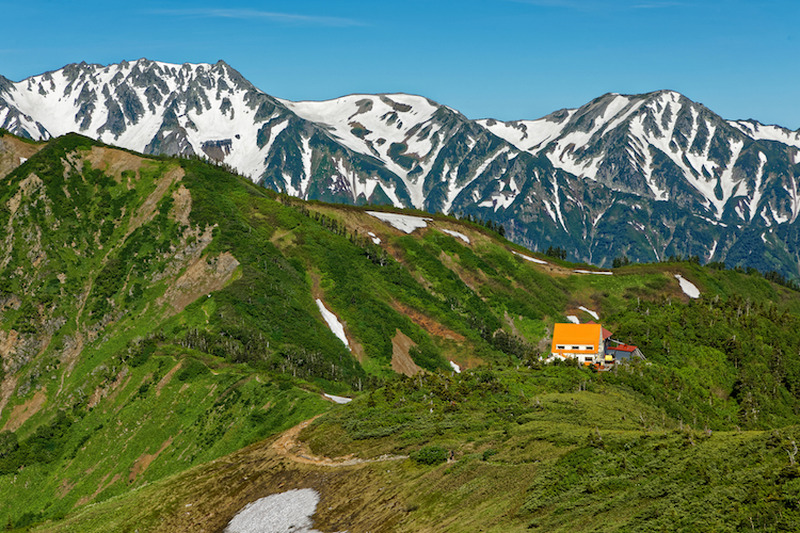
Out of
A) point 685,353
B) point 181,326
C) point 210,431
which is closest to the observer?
point 210,431

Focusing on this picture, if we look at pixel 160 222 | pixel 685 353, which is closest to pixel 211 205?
pixel 160 222

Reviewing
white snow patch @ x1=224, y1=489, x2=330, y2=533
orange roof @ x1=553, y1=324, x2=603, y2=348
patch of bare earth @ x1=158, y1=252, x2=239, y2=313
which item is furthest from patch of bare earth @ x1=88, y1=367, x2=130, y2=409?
orange roof @ x1=553, y1=324, x2=603, y2=348

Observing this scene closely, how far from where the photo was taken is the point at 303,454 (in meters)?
69.1

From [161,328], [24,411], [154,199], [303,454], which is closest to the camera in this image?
[303,454]

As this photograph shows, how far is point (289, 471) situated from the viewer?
212 ft

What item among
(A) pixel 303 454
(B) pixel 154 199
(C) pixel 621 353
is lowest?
(A) pixel 303 454

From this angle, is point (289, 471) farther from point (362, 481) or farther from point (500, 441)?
point (500, 441)

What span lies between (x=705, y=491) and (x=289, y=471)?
38610 mm

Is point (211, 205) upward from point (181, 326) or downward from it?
upward

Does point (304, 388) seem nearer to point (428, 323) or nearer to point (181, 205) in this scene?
point (428, 323)

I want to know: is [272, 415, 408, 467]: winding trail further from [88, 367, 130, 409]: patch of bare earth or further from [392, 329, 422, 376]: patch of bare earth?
[392, 329, 422, 376]: patch of bare earth

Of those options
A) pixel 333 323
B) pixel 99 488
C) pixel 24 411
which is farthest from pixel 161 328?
pixel 99 488

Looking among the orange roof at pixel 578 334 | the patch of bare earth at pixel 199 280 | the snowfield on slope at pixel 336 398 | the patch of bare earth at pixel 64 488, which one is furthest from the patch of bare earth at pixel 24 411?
the orange roof at pixel 578 334

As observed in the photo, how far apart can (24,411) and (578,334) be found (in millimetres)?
102309
